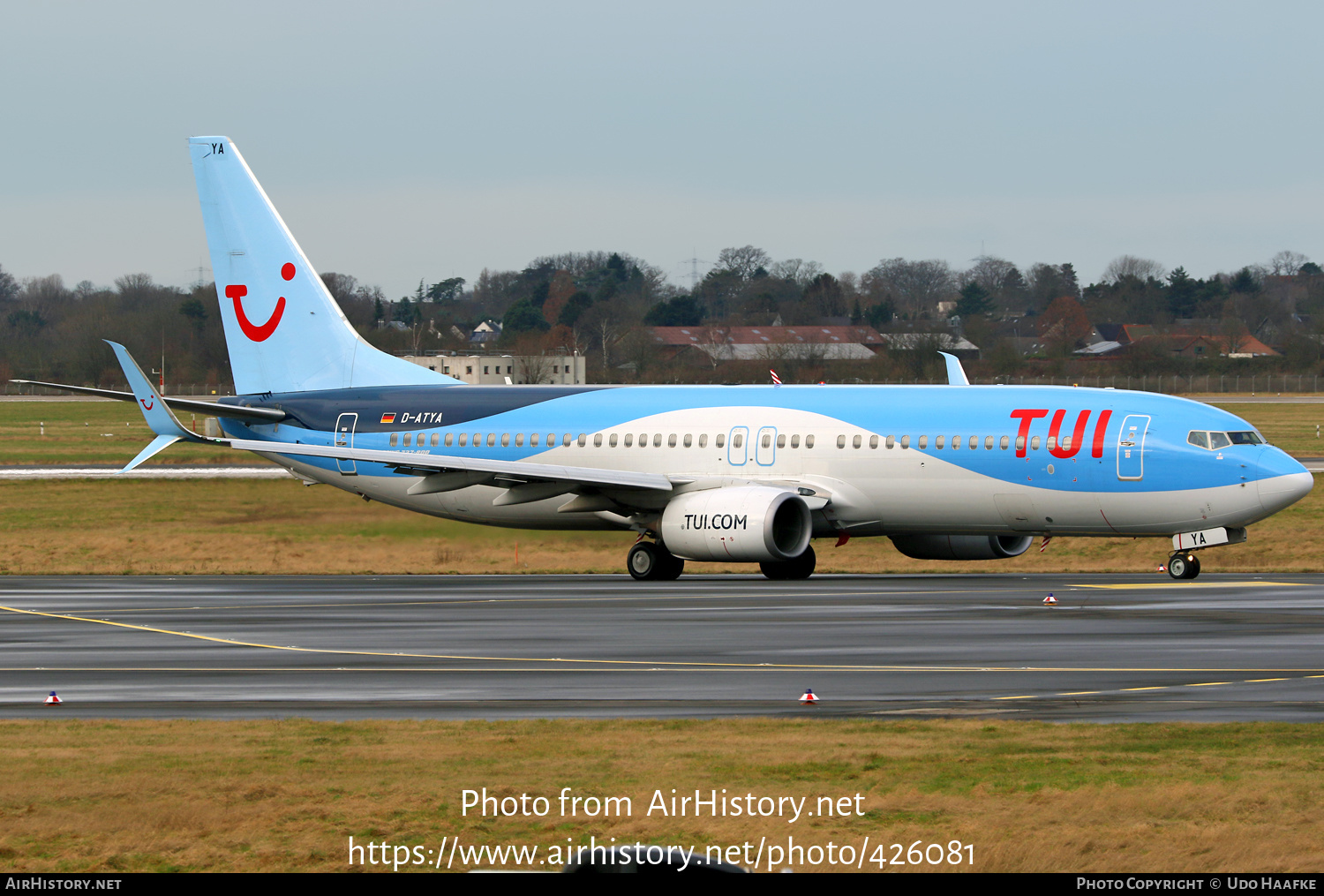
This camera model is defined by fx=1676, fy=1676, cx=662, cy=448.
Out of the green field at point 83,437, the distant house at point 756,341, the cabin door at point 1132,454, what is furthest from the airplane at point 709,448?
the distant house at point 756,341

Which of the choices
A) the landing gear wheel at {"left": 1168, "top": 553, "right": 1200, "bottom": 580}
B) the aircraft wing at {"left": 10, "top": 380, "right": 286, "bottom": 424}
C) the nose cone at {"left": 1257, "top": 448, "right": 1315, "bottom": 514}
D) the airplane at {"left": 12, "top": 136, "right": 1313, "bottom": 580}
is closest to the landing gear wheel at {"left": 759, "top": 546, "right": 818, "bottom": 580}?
the airplane at {"left": 12, "top": 136, "right": 1313, "bottom": 580}

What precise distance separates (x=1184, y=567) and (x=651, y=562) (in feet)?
37.6

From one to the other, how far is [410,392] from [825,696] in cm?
2509

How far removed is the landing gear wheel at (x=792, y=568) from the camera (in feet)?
121

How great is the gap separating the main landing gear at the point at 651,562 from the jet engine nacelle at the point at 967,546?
518cm

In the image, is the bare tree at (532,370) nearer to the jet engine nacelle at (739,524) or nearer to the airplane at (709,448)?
the airplane at (709,448)

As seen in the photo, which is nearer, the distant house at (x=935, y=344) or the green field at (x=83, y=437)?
the green field at (x=83, y=437)

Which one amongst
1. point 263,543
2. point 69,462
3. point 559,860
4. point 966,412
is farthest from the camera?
point 69,462

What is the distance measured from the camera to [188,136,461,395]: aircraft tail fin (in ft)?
144

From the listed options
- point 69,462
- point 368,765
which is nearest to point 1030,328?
point 69,462

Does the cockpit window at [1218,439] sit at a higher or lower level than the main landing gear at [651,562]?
higher

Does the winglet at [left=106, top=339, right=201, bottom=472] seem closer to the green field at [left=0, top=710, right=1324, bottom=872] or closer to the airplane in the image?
the airplane

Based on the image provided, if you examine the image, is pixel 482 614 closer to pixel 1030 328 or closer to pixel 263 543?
pixel 263 543

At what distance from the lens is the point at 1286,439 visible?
80625 millimetres
